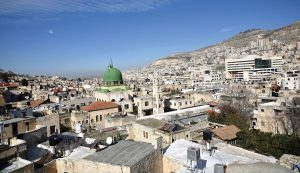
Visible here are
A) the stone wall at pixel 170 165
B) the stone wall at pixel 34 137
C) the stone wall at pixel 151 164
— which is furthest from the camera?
the stone wall at pixel 34 137

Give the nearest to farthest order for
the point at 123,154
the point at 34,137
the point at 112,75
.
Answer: the point at 123,154, the point at 34,137, the point at 112,75

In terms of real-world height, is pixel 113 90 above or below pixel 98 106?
above

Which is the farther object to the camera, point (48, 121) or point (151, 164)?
point (48, 121)

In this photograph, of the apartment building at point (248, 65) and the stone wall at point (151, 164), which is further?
the apartment building at point (248, 65)

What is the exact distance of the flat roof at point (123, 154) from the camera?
36.4ft

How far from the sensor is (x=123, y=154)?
11805mm

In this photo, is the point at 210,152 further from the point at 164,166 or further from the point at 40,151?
the point at 40,151

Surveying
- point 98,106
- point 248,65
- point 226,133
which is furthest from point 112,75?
point 248,65

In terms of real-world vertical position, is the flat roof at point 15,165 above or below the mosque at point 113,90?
below

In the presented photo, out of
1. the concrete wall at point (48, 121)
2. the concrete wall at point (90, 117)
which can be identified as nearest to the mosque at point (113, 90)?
the concrete wall at point (90, 117)

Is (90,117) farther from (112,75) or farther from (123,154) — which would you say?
(123,154)

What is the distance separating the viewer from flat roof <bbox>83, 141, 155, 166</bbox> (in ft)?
36.4

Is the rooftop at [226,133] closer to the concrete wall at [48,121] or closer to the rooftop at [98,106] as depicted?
the concrete wall at [48,121]

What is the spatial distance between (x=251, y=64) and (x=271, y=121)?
8883cm
